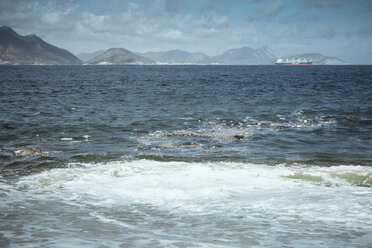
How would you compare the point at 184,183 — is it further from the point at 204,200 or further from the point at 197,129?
the point at 197,129

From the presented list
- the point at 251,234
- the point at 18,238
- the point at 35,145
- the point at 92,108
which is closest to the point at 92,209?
the point at 18,238

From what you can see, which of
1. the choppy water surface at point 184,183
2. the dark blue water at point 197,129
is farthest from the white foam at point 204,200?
the dark blue water at point 197,129

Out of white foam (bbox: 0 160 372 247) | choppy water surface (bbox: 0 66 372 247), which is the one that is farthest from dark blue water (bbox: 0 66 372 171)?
white foam (bbox: 0 160 372 247)

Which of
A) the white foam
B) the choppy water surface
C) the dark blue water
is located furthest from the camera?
the dark blue water

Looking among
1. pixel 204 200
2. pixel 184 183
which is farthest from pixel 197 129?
pixel 204 200

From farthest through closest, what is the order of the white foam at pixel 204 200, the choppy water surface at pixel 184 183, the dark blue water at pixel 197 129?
the dark blue water at pixel 197 129
the white foam at pixel 204 200
the choppy water surface at pixel 184 183

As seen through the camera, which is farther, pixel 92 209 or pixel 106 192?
pixel 106 192

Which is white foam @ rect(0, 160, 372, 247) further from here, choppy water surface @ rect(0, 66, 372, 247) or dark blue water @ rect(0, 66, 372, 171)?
dark blue water @ rect(0, 66, 372, 171)

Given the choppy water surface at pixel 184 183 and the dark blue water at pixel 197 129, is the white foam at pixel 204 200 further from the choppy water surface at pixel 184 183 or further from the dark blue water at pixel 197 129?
the dark blue water at pixel 197 129

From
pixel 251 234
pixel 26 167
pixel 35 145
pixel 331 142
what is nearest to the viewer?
pixel 251 234

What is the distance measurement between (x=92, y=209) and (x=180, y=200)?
84.9 inches

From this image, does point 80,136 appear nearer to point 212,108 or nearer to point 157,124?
point 157,124

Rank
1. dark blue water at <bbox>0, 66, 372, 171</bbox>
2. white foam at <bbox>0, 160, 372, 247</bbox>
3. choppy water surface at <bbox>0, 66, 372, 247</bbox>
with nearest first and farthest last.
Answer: choppy water surface at <bbox>0, 66, 372, 247</bbox>
white foam at <bbox>0, 160, 372, 247</bbox>
dark blue water at <bbox>0, 66, 372, 171</bbox>

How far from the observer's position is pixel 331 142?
14.8m
